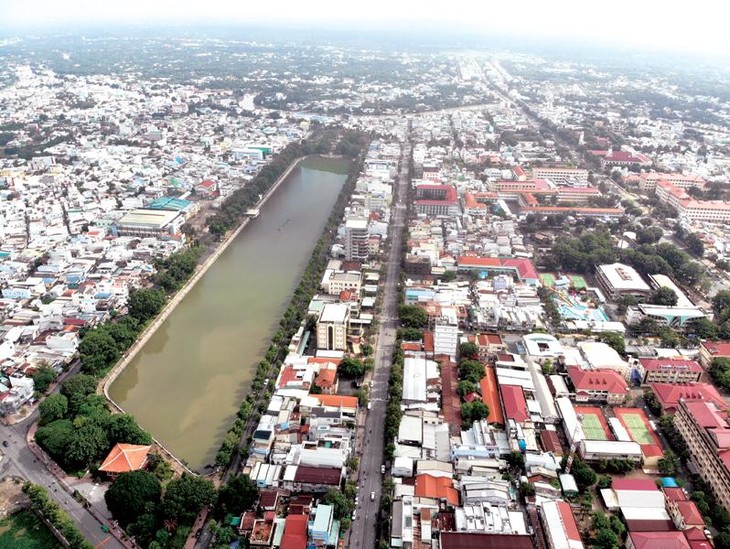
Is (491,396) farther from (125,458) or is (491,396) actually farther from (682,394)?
(125,458)

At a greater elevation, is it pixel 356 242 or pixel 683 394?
pixel 683 394

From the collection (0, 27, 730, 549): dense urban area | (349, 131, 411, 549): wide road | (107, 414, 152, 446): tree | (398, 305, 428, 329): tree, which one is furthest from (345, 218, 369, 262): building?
(107, 414, 152, 446): tree

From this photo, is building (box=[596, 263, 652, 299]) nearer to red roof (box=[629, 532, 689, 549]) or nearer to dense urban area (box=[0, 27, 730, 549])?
dense urban area (box=[0, 27, 730, 549])

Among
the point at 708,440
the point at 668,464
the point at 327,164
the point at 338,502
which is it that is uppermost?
the point at 708,440

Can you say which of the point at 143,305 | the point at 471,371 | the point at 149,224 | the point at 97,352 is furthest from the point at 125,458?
the point at 149,224

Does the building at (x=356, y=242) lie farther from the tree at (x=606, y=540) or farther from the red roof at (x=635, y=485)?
the tree at (x=606, y=540)

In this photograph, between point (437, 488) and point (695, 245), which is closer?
point (437, 488)

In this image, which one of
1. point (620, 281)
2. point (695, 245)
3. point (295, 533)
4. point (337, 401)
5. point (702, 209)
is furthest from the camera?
point (702, 209)
